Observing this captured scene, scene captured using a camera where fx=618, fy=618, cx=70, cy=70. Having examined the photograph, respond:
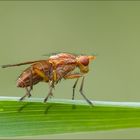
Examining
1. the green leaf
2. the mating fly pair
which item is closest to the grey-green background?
the mating fly pair

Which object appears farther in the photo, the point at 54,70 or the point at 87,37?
the point at 87,37

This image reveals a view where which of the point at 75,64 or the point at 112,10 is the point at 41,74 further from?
the point at 112,10

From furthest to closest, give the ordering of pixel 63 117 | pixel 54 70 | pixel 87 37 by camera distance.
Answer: pixel 87 37 < pixel 54 70 < pixel 63 117

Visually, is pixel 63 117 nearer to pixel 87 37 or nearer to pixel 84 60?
pixel 84 60

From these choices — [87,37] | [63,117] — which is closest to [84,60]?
[63,117]

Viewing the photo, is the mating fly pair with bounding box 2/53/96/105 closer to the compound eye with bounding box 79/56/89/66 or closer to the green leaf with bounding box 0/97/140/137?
the compound eye with bounding box 79/56/89/66

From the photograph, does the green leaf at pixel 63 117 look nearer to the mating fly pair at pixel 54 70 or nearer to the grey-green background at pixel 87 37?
the mating fly pair at pixel 54 70

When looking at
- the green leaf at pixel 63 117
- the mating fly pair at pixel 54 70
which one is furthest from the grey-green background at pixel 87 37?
the green leaf at pixel 63 117
